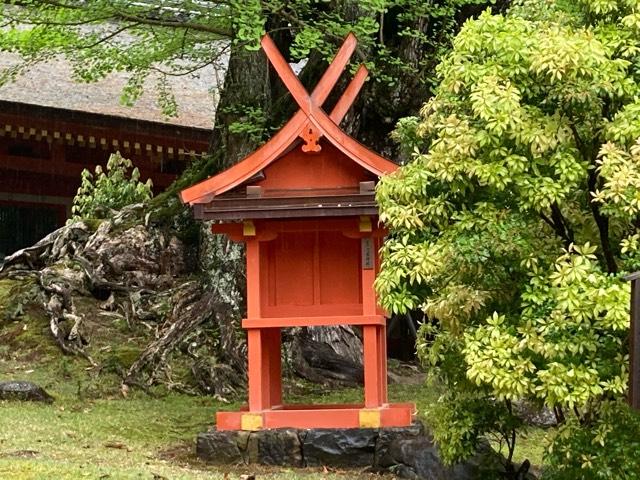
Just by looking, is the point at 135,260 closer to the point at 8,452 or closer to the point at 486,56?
the point at 8,452

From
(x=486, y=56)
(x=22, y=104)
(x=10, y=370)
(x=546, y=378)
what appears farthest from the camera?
(x=22, y=104)

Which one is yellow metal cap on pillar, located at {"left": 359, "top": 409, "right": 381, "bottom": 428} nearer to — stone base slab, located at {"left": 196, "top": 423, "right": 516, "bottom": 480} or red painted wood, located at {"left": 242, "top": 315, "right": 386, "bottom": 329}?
stone base slab, located at {"left": 196, "top": 423, "right": 516, "bottom": 480}

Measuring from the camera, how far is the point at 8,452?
29.3ft

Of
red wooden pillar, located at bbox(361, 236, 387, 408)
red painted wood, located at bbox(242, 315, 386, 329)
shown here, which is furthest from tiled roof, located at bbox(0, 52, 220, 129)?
red painted wood, located at bbox(242, 315, 386, 329)

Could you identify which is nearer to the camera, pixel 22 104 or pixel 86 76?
pixel 86 76

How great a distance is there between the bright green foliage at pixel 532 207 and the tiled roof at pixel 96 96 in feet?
33.4

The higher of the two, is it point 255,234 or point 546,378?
point 255,234

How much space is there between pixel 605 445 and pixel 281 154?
4374mm

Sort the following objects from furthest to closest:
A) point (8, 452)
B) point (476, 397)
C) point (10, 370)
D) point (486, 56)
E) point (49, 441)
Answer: point (10, 370) → point (49, 441) → point (8, 452) → point (476, 397) → point (486, 56)

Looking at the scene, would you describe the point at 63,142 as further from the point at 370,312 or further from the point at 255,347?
the point at 370,312

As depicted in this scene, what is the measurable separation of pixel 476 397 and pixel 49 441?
4.06 m

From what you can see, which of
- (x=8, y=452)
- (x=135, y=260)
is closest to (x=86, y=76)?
(x=135, y=260)

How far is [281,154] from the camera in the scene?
9.92 metres

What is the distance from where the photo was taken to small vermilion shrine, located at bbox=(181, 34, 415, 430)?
9641mm
